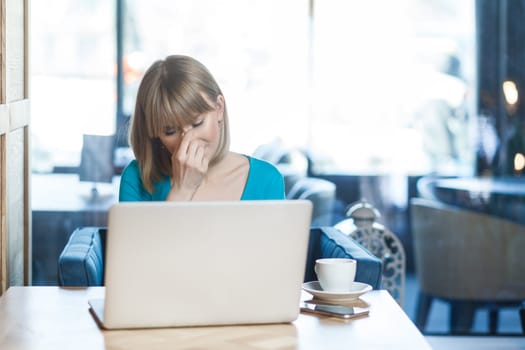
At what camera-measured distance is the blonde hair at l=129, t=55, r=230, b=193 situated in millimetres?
2646

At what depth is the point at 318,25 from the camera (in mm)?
4633

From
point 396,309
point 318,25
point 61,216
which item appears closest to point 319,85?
point 318,25

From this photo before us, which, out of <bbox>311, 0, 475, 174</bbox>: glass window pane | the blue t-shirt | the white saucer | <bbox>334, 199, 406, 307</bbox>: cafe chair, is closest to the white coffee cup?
the white saucer

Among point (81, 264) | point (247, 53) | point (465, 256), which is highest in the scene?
point (247, 53)

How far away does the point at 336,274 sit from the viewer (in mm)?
2123

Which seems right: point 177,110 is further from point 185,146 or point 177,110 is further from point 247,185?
point 247,185

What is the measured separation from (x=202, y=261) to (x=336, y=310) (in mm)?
365

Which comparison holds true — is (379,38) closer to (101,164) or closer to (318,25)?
(318,25)

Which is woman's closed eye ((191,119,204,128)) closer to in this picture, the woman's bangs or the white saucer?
the woman's bangs

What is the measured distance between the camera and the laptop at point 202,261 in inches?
70.8

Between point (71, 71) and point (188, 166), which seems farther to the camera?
point (71, 71)

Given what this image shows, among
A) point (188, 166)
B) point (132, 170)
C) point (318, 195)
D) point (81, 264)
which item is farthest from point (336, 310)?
point (318, 195)

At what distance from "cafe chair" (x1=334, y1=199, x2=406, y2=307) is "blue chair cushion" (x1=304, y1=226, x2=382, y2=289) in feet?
1.84

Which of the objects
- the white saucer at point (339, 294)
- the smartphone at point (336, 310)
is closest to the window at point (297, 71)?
the white saucer at point (339, 294)
